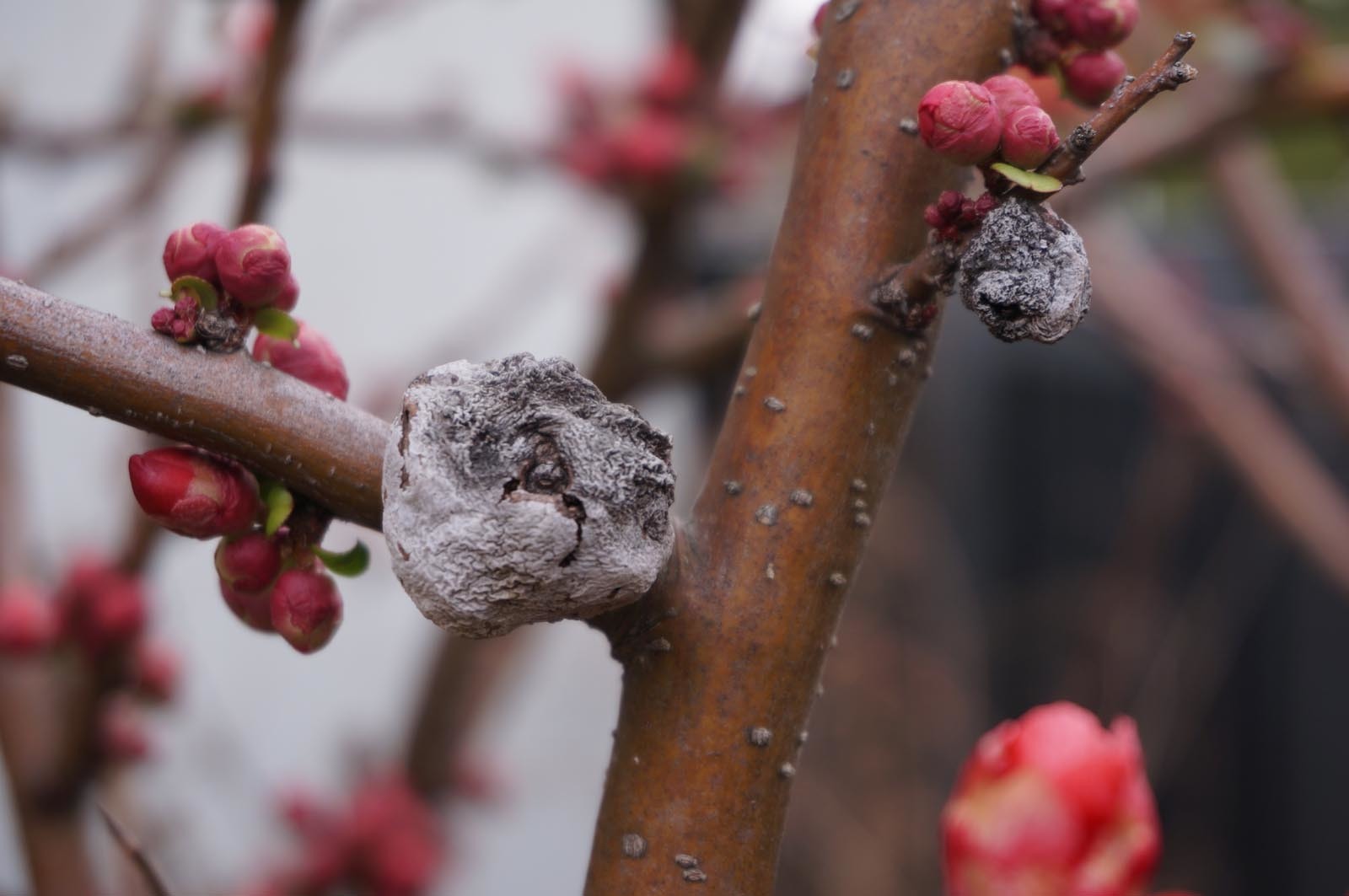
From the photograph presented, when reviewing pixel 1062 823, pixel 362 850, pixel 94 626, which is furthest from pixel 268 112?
pixel 362 850

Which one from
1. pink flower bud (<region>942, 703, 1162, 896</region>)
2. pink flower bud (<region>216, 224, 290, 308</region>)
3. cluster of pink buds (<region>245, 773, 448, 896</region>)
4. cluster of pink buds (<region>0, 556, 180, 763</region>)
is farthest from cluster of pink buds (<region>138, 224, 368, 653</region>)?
cluster of pink buds (<region>245, 773, 448, 896</region>)

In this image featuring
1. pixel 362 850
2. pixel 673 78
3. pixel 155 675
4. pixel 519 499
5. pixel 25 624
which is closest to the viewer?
pixel 519 499

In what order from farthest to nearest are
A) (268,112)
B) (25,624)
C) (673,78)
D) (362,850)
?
(673,78) < (362,850) < (25,624) < (268,112)

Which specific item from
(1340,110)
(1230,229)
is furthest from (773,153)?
(1340,110)

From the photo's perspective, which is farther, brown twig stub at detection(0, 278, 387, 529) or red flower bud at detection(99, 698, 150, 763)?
red flower bud at detection(99, 698, 150, 763)

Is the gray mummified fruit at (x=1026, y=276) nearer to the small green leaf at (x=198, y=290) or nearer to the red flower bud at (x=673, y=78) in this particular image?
the small green leaf at (x=198, y=290)

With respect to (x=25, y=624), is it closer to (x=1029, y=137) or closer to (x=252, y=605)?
(x=252, y=605)

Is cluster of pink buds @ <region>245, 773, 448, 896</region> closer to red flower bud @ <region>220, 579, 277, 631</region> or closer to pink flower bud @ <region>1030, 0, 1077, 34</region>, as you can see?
red flower bud @ <region>220, 579, 277, 631</region>
